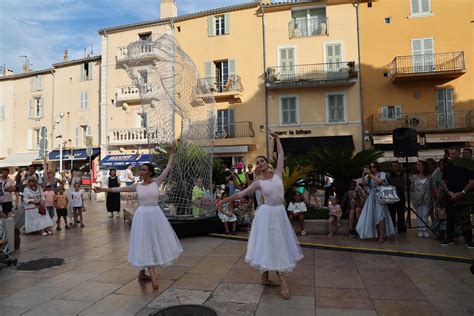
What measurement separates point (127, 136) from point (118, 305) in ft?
81.7

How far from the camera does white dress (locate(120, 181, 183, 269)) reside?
5.11 m

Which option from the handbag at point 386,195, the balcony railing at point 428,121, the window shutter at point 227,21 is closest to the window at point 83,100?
the window shutter at point 227,21

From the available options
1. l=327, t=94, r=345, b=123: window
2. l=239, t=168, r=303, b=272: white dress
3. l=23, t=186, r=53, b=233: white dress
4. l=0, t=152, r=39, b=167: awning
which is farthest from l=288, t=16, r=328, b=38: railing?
l=0, t=152, r=39, b=167: awning

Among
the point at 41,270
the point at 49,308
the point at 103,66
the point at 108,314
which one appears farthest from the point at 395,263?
the point at 103,66

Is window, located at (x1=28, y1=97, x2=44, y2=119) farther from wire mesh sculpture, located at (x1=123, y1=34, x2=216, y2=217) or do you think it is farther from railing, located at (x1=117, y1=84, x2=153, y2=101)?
wire mesh sculpture, located at (x1=123, y1=34, x2=216, y2=217)

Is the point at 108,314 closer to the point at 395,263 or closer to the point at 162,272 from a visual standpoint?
the point at 162,272

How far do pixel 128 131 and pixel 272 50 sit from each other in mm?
11868

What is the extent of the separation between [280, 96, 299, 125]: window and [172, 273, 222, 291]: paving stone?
19.6 m

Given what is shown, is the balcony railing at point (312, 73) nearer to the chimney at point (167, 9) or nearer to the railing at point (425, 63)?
the railing at point (425, 63)

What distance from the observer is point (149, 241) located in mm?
5156

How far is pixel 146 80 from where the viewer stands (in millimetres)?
8891

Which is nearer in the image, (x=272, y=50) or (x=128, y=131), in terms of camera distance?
(x=272, y=50)

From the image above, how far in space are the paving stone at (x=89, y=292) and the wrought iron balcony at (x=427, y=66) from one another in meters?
21.3

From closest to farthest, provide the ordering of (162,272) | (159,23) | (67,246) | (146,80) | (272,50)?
1. (162,272)
2. (67,246)
3. (146,80)
4. (272,50)
5. (159,23)
